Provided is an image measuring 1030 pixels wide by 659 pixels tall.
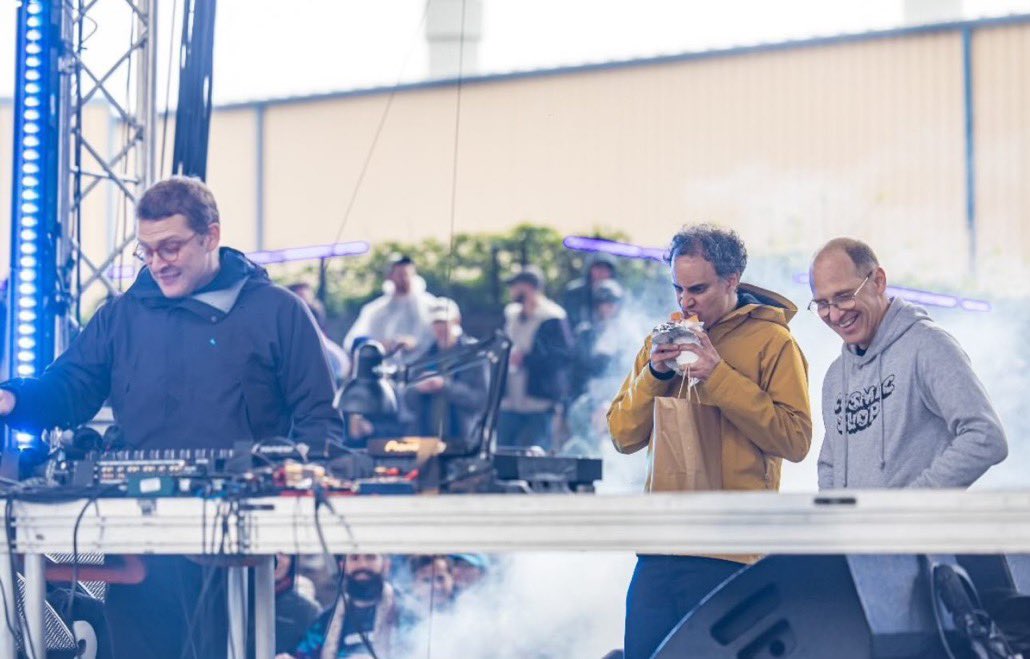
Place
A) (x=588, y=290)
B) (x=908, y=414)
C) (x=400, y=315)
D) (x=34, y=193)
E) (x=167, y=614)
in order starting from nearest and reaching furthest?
(x=908, y=414) → (x=167, y=614) → (x=34, y=193) → (x=400, y=315) → (x=588, y=290)

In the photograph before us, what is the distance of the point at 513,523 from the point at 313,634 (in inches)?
94.0

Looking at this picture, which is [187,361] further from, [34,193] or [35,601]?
[34,193]

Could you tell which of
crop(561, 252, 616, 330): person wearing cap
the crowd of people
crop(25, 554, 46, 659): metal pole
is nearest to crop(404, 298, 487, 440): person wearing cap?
crop(561, 252, 616, 330): person wearing cap

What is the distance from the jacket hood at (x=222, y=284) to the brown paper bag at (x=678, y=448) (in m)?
1.16

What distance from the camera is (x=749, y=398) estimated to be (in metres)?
2.87

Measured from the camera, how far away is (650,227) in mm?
12711

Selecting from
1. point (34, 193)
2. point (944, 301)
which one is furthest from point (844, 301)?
point (944, 301)

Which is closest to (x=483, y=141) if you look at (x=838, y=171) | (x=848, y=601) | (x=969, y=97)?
(x=838, y=171)

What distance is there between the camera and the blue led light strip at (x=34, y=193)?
4.28 meters

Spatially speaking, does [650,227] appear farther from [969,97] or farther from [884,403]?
[884,403]

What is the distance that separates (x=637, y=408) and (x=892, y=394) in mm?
559

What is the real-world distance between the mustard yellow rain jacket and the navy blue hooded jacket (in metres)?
0.79

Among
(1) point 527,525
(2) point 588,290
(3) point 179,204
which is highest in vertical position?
(2) point 588,290

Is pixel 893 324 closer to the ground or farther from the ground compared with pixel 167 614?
farther from the ground
